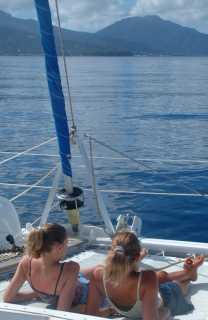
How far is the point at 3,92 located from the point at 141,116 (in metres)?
20.5

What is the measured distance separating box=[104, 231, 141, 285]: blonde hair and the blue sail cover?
2.08 meters

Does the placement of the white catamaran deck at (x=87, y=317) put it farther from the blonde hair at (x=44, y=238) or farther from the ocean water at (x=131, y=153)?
the ocean water at (x=131, y=153)

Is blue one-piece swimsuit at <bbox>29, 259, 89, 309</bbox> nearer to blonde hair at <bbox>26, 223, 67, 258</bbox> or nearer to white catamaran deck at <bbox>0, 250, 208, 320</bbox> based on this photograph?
white catamaran deck at <bbox>0, 250, 208, 320</bbox>

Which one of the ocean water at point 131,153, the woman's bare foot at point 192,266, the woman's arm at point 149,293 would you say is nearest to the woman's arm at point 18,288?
the woman's arm at point 149,293

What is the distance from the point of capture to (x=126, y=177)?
16047mm

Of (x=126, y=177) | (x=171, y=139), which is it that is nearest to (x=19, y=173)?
(x=126, y=177)

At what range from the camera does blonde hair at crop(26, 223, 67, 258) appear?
14.5 feet

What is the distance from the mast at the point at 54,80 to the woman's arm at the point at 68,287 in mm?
1773

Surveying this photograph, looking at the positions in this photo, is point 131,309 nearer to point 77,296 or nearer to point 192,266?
point 77,296

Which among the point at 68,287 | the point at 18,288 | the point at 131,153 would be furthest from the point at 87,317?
the point at 131,153

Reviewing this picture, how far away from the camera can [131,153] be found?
67.7 ft

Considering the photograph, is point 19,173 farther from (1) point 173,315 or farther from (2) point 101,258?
(1) point 173,315

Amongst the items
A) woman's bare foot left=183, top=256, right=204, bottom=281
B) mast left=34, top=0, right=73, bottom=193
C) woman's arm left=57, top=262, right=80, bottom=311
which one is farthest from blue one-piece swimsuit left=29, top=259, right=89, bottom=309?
mast left=34, top=0, right=73, bottom=193

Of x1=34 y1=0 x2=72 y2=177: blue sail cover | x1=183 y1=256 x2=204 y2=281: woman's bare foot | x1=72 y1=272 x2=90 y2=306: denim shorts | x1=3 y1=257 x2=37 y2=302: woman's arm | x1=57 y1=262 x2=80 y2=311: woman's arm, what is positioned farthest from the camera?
x1=34 y1=0 x2=72 y2=177: blue sail cover
